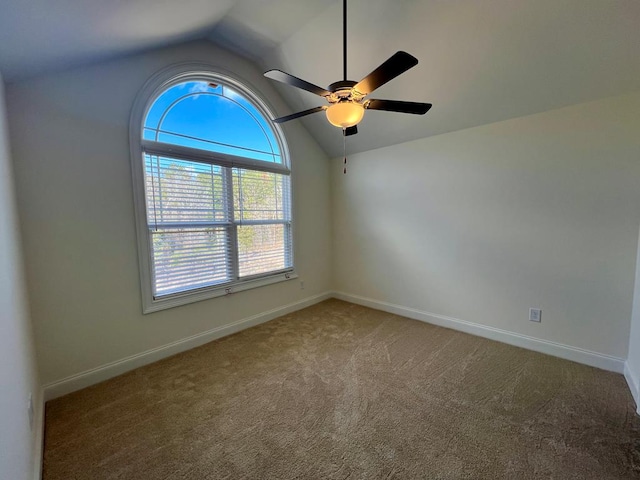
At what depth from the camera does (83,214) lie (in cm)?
217

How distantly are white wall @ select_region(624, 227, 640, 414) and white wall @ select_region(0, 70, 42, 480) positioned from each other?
3.55 metres

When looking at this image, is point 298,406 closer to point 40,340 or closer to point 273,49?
point 40,340

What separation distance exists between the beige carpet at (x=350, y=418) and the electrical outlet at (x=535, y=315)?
328 millimetres

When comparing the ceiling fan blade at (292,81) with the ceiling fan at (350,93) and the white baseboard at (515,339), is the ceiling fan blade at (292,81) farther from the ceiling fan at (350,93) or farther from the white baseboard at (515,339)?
the white baseboard at (515,339)

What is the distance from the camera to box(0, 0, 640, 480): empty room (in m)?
1.57

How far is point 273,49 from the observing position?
9.74ft

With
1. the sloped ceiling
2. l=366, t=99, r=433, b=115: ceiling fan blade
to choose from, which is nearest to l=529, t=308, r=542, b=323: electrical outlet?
the sloped ceiling

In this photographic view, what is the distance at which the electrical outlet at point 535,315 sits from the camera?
268 cm

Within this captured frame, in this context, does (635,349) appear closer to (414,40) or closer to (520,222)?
(520,222)

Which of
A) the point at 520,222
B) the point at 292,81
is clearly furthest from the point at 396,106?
the point at 520,222

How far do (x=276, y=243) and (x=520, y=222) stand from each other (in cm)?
278

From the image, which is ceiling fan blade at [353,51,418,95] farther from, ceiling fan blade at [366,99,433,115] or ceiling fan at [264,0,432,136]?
ceiling fan blade at [366,99,433,115]

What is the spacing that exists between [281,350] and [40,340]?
1891 mm

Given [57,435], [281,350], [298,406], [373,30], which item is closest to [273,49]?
[373,30]
